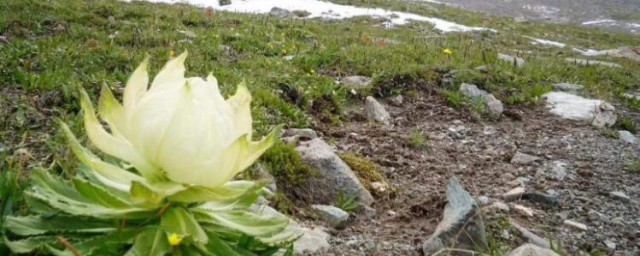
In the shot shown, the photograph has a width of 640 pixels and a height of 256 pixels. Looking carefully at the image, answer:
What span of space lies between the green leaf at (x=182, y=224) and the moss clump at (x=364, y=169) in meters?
2.78

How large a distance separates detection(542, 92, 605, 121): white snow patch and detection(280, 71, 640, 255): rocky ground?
0.19 m

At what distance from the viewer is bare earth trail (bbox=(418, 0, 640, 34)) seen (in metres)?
63.9

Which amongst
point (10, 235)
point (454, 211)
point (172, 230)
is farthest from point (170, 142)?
point (454, 211)

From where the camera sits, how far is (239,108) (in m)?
1.72

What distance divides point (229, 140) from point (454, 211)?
2327mm

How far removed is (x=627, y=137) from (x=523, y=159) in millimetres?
2114

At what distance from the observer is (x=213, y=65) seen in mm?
6980

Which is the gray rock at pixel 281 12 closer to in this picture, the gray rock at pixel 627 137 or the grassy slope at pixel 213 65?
the grassy slope at pixel 213 65

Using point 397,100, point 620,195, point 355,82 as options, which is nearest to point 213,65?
point 355,82

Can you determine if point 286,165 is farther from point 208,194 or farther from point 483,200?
point 208,194

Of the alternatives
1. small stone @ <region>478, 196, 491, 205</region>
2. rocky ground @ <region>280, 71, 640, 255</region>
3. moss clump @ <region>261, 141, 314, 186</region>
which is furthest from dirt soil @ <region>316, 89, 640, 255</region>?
moss clump @ <region>261, 141, 314, 186</region>

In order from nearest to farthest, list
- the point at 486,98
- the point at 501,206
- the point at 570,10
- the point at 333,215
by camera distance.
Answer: the point at 333,215 < the point at 501,206 < the point at 486,98 < the point at 570,10

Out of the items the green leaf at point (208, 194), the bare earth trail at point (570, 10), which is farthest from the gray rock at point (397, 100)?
the bare earth trail at point (570, 10)

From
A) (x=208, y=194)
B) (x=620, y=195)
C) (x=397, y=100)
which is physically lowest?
(x=620, y=195)
